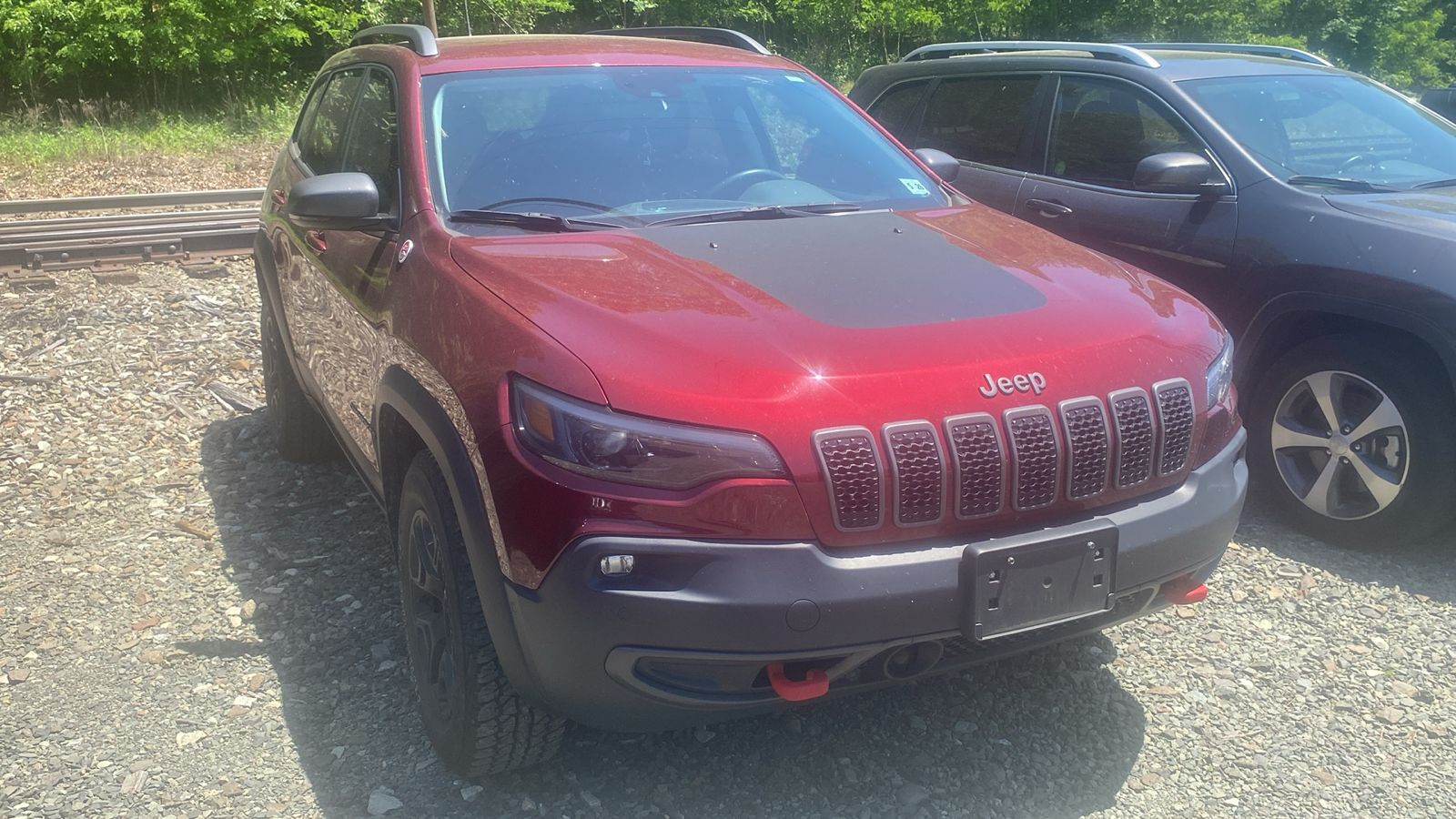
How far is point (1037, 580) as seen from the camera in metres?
2.43

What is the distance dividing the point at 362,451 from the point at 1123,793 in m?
2.34

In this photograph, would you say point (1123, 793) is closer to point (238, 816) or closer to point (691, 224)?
point (691, 224)

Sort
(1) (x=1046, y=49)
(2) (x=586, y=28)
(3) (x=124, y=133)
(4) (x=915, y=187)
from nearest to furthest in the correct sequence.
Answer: (4) (x=915, y=187), (1) (x=1046, y=49), (3) (x=124, y=133), (2) (x=586, y=28)

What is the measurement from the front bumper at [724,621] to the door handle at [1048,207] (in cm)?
294

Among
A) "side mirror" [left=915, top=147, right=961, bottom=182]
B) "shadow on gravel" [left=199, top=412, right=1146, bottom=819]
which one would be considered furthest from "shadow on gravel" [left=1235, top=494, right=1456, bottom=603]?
"side mirror" [left=915, top=147, right=961, bottom=182]

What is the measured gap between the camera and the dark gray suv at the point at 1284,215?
400cm

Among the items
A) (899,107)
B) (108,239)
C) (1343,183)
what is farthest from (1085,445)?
(108,239)

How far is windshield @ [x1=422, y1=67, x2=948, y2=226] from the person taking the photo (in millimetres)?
3340

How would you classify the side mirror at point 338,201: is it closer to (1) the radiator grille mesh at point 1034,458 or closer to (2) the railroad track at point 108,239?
(1) the radiator grille mesh at point 1034,458

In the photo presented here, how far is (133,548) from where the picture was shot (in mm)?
4363

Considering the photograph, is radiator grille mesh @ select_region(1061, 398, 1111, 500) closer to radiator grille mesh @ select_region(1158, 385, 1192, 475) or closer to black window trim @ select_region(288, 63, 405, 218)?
radiator grille mesh @ select_region(1158, 385, 1192, 475)

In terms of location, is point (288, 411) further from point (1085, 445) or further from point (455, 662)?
point (1085, 445)

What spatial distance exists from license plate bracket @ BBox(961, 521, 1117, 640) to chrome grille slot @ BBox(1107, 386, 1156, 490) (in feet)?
0.51

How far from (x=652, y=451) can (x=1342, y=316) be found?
3132 millimetres
